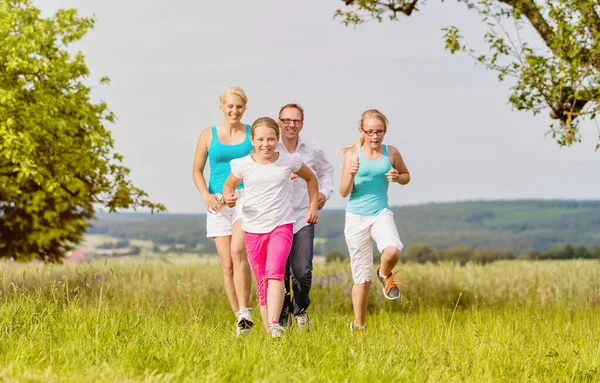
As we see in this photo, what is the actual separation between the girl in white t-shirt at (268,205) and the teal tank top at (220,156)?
0.54 m

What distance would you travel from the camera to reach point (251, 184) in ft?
22.5

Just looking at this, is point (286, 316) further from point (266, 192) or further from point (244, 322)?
point (266, 192)

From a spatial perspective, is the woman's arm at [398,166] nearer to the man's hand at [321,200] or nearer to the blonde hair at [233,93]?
the man's hand at [321,200]

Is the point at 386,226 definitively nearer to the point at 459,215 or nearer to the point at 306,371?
the point at 306,371

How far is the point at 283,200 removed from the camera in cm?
691

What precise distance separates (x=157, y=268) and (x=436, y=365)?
11661mm

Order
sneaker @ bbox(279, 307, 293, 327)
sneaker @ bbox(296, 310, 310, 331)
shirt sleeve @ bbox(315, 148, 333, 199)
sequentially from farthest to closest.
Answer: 1. sneaker @ bbox(279, 307, 293, 327)
2. shirt sleeve @ bbox(315, 148, 333, 199)
3. sneaker @ bbox(296, 310, 310, 331)

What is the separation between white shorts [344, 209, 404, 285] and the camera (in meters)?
7.33

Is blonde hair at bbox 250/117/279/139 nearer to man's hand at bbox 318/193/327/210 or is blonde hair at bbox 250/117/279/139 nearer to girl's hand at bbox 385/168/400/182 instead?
man's hand at bbox 318/193/327/210

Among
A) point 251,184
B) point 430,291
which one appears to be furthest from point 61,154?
point 251,184

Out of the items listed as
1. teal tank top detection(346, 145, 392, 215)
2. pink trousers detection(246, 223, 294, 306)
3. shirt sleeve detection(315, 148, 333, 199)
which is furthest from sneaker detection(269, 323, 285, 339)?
shirt sleeve detection(315, 148, 333, 199)

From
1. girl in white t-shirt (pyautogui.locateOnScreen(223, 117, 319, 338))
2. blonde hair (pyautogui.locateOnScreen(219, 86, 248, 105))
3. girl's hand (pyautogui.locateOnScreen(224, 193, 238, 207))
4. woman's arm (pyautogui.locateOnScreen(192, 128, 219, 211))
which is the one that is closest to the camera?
girl in white t-shirt (pyautogui.locateOnScreen(223, 117, 319, 338))

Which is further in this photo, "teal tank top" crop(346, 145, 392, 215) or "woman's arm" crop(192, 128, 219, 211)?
"woman's arm" crop(192, 128, 219, 211)

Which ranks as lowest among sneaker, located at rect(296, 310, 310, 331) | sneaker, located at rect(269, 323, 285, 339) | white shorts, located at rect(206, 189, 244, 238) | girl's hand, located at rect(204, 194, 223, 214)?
sneaker, located at rect(296, 310, 310, 331)
